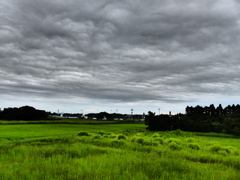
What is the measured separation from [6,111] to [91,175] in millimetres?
117577

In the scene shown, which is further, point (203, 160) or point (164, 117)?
point (164, 117)

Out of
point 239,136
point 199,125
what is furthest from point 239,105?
point 239,136

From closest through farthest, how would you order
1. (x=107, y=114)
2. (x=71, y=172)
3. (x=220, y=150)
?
(x=71, y=172) < (x=220, y=150) < (x=107, y=114)

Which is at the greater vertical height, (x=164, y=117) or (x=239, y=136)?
(x=164, y=117)

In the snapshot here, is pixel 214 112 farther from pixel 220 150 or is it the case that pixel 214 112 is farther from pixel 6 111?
pixel 6 111

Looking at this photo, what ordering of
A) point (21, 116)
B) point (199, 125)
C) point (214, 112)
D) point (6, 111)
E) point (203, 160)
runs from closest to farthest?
point (203, 160)
point (199, 125)
point (21, 116)
point (6, 111)
point (214, 112)

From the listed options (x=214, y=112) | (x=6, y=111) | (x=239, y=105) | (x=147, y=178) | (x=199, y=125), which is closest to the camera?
(x=147, y=178)

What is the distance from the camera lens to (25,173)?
8711 mm

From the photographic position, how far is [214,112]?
126438 mm

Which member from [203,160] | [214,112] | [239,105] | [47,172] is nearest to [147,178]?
[47,172]

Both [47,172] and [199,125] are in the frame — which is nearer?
[47,172]

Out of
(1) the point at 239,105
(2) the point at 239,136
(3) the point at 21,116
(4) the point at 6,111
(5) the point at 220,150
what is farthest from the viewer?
(1) the point at 239,105

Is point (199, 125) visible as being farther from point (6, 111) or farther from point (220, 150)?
point (6, 111)

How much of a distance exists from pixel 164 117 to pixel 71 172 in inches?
2346
